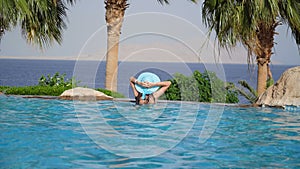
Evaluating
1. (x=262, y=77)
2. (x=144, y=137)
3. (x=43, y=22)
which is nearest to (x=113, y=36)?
(x=43, y=22)

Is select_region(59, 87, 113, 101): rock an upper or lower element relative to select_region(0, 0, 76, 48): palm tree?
lower

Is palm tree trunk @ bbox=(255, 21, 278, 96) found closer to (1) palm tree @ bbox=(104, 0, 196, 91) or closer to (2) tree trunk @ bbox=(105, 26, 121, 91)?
(1) palm tree @ bbox=(104, 0, 196, 91)

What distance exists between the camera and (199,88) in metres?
13.3

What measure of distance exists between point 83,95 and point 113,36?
301cm

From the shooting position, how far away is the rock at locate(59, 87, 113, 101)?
1268 cm

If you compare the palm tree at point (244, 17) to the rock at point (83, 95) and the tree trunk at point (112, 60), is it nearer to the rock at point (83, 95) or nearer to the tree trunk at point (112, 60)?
the tree trunk at point (112, 60)

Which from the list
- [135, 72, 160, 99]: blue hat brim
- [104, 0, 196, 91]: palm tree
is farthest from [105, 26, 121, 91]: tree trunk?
[135, 72, 160, 99]: blue hat brim

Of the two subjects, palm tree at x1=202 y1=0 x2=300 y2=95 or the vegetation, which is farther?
palm tree at x1=202 y1=0 x2=300 y2=95

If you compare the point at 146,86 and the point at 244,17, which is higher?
the point at 244,17

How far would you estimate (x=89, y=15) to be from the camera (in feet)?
47.5

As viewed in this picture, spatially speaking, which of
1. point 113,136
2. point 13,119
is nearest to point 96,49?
point 113,136

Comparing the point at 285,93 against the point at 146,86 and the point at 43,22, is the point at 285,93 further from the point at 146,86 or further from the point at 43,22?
the point at 43,22

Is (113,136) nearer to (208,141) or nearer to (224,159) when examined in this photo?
(208,141)

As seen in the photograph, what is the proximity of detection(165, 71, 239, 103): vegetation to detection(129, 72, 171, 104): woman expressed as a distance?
1.87m
